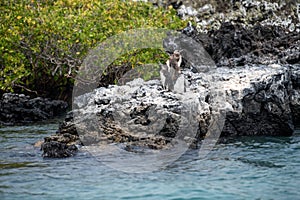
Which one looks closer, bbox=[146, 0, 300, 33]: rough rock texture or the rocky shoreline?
the rocky shoreline

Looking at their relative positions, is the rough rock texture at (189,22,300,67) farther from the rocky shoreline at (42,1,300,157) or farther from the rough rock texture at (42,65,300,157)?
the rough rock texture at (42,65,300,157)

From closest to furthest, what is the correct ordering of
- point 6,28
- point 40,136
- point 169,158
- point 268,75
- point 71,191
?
point 71,191
point 169,158
point 268,75
point 40,136
point 6,28

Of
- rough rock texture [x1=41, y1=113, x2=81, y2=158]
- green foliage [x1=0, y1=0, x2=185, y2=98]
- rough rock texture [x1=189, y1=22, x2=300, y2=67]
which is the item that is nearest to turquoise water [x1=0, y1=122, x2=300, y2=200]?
rough rock texture [x1=41, y1=113, x2=81, y2=158]

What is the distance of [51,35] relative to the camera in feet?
68.3

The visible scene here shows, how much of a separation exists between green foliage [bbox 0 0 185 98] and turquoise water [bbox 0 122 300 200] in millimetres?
8732

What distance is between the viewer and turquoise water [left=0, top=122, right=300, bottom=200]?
850 centimetres

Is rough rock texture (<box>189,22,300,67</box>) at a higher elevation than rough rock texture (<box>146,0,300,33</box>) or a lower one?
lower

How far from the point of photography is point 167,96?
1312 centimetres

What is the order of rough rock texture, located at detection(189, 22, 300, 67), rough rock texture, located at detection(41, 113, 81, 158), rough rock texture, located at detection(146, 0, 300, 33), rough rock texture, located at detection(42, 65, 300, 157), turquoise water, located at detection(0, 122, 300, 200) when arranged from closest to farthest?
1. turquoise water, located at detection(0, 122, 300, 200)
2. rough rock texture, located at detection(41, 113, 81, 158)
3. rough rock texture, located at detection(42, 65, 300, 157)
4. rough rock texture, located at detection(189, 22, 300, 67)
5. rough rock texture, located at detection(146, 0, 300, 33)

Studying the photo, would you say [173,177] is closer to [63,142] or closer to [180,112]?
[180,112]

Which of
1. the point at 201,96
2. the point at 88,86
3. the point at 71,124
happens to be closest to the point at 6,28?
the point at 88,86

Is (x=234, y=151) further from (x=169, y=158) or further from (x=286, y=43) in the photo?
(x=286, y=43)

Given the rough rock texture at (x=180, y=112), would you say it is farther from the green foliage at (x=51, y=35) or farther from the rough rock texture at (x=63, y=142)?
the green foliage at (x=51, y=35)

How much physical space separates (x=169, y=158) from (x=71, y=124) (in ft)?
11.5
